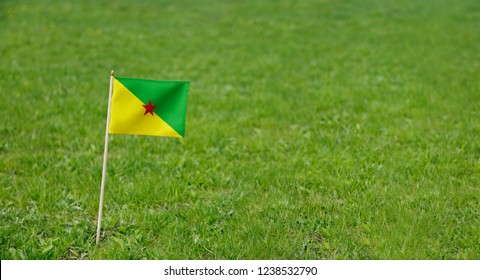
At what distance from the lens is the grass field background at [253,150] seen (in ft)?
14.8

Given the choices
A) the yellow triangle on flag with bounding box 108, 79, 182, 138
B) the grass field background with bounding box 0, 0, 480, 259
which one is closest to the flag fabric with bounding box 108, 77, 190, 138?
the yellow triangle on flag with bounding box 108, 79, 182, 138

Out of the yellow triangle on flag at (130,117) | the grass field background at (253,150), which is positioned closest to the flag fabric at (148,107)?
the yellow triangle on flag at (130,117)

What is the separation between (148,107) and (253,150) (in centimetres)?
240

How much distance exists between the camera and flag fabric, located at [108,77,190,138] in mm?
4289

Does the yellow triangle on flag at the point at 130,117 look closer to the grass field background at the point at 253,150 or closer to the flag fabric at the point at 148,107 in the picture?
the flag fabric at the point at 148,107

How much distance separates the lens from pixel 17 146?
6508 mm

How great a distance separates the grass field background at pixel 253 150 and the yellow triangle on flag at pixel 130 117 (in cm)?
93

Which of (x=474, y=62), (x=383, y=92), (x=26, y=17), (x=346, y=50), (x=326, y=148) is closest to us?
(x=326, y=148)

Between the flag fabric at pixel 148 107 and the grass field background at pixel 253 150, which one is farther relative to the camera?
the grass field background at pixel 253 150

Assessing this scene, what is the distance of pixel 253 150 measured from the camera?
255 inches

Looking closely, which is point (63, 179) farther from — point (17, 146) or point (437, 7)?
point (437, 7)

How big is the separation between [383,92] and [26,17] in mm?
10685

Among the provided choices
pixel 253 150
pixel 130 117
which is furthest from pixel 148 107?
pixel 253 150

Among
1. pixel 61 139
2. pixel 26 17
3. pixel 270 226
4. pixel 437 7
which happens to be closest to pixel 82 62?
pixel 61 139
